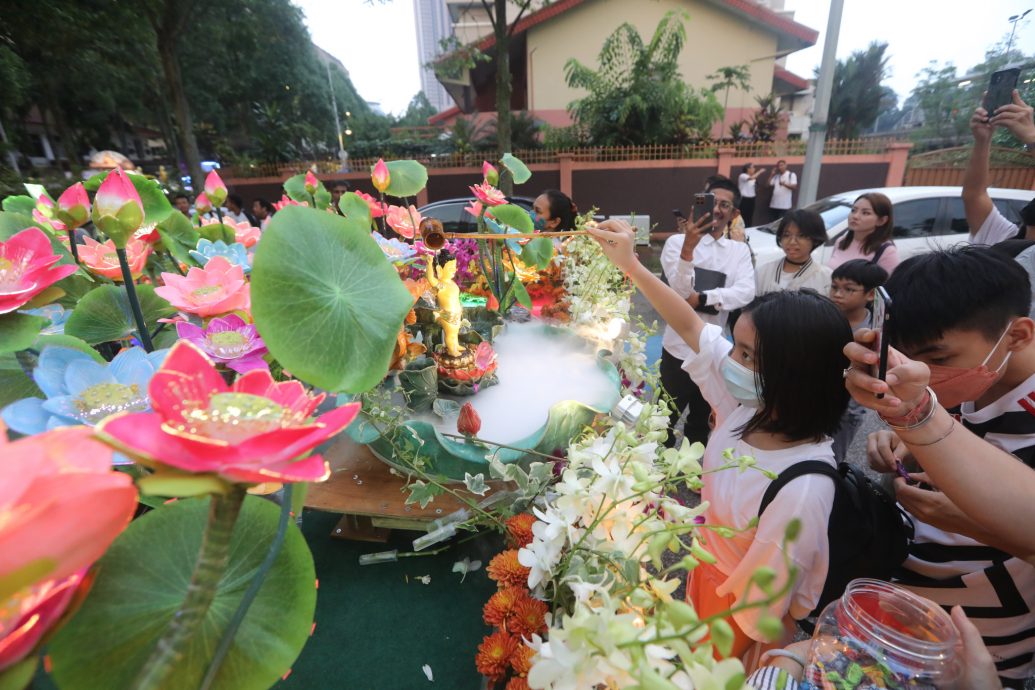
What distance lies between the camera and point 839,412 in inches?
43.4

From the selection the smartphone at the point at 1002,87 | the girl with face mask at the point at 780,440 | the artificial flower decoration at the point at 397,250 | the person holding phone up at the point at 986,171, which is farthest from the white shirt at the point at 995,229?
the artificial flower decoration at the point at 397,250

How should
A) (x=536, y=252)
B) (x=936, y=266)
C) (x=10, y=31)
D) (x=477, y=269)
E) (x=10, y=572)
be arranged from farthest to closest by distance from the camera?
(x=10, y=31)
(x=477, y=269)
(x=536, y=252)
(x=936, y=266)
(x=10, y=572)

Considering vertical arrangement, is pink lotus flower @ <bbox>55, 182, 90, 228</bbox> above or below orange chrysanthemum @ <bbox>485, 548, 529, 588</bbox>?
above

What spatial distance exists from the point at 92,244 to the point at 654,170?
9549 millimetres

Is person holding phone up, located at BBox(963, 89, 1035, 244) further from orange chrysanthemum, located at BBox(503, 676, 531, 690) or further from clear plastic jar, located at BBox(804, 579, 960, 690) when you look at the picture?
orange chrysanthemum, located at BBox(503, 676, 531, 690)

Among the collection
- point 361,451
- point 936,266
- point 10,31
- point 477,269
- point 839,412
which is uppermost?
point 10,31

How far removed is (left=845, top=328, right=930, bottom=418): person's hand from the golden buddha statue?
2.98 ft

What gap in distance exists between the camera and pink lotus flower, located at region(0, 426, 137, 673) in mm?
240

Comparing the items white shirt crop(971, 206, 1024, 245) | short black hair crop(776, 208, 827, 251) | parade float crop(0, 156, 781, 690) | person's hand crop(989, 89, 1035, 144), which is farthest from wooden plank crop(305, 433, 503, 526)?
white shirt crop(971, 206, 1024, 245)

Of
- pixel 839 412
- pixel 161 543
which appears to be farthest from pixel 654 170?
pixel 161 543

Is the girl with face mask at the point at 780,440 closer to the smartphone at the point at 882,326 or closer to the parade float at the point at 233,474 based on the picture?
the smartphone at the point at 882,326

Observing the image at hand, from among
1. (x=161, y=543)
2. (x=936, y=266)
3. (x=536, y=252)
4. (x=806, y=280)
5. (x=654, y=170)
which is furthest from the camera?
(x=654, y=170)

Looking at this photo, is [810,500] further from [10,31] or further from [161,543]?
[10,31]

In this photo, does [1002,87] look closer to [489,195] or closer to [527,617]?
[489,195]
